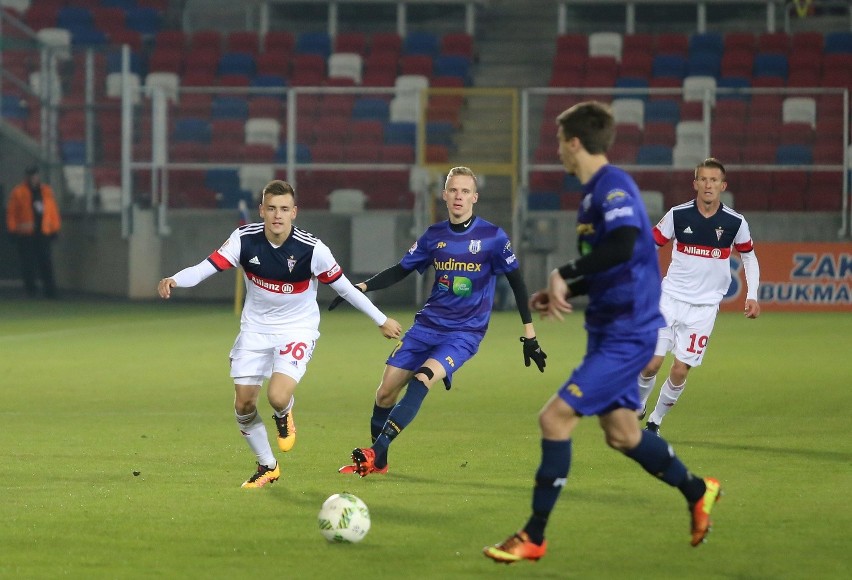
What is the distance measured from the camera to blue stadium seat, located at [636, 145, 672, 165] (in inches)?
909

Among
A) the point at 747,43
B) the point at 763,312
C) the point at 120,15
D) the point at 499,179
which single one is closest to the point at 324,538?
the point at 763,312

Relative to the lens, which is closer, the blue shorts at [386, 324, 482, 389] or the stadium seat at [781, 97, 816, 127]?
the blue shorts at [386, 324, 482, 389]

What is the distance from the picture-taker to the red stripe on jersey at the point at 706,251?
10.3m

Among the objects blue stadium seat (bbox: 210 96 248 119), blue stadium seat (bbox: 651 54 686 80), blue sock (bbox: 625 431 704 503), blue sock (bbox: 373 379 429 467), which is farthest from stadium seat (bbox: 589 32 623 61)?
blue sock (bbox: 625 431 704 503)

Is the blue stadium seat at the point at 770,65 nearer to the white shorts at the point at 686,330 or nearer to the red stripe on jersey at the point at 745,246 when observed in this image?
the red stripe on jersey at the point at 745,246

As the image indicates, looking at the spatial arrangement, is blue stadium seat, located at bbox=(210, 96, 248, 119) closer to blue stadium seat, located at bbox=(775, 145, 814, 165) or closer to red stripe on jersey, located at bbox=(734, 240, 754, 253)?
blue stadium seat, located at bbox=(775, 145, 814, 165)

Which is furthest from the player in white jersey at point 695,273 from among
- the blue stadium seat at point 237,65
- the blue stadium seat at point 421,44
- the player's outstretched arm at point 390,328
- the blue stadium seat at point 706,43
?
the blue stadium seat at point 237,65

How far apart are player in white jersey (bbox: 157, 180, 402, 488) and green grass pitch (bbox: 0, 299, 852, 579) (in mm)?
470

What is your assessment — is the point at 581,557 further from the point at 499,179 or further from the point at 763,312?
the point at 499,179

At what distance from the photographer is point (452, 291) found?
8906mm

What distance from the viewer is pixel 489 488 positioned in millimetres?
7895

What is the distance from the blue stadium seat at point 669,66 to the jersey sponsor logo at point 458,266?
59.2 feet

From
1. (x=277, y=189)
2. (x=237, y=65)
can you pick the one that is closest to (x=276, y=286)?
(x=277, y=189)

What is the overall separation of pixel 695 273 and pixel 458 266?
225cm
